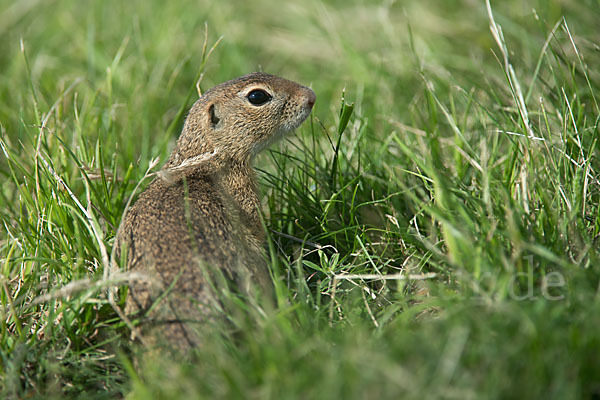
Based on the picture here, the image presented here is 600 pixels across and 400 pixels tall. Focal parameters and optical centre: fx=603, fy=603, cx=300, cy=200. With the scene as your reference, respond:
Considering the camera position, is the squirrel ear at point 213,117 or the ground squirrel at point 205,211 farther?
the squirrel ear at point 213,117

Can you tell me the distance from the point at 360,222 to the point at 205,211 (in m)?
1.03

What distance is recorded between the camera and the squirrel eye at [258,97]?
3719 millimetres

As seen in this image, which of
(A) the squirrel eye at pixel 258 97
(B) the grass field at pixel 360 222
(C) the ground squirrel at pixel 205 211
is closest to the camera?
(B) the grass field at pixel 360 222

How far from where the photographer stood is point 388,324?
2.70m

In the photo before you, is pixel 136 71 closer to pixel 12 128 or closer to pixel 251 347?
pixel 12 128

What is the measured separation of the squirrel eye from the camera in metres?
3.72

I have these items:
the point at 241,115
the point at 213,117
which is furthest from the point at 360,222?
the point at 213,117

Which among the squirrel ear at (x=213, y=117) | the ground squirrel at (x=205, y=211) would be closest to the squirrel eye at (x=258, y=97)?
the ground squirrel at (x=205, y=211)

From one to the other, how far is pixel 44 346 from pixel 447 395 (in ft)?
6.06

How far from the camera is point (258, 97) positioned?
146 inches

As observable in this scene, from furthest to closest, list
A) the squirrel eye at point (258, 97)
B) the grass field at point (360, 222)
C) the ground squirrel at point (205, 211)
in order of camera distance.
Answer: the squirrel eye at point (258, 97)
the ground squirrel at point (205, 211)
the grass field at point (360, 222)

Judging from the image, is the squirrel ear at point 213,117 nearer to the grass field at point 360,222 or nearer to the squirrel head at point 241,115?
the squirrel head at point 241,115

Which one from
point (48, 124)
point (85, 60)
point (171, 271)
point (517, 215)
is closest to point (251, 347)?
point (171, 271)

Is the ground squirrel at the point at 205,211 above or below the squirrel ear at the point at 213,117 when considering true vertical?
below
